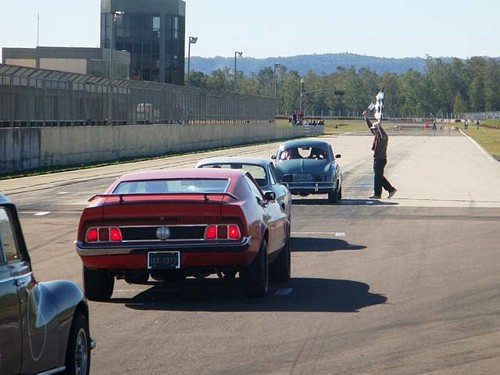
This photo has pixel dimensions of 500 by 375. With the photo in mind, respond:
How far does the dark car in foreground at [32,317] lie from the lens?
680 cm

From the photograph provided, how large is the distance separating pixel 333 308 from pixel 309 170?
15798mm

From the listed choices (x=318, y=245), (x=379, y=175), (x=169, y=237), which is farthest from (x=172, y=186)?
(x=379, y=175)

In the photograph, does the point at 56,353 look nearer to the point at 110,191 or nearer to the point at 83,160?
the point at 110,191

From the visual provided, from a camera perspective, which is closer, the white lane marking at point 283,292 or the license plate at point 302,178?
the white lane marking at point 283,292

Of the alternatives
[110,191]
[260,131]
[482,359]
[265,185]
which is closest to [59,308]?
[482,359]

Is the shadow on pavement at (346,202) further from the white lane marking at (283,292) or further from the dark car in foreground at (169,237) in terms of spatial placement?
the dark car in foreground at (169,237)

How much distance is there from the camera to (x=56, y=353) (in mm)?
7496

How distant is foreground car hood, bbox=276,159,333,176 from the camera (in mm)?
28094

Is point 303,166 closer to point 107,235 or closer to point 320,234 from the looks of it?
point 320,234

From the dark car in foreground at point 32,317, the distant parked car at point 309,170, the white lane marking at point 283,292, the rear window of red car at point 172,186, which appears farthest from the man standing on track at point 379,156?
A: the dark car in foreground at point 32,317

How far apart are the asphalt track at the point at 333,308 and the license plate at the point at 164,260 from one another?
0.44 meters

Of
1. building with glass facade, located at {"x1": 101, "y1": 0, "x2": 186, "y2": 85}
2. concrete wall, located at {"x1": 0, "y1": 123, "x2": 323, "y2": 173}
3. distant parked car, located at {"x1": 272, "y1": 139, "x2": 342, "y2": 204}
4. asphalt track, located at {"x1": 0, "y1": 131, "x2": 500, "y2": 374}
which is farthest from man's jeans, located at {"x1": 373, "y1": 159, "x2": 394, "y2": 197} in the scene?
building with glass facade, located at {"x1": 101, "y1": 0, "x2": 186, "y2": 85}

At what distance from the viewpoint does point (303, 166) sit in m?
28.3

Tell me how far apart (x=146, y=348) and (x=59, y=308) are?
2644 millimetres
